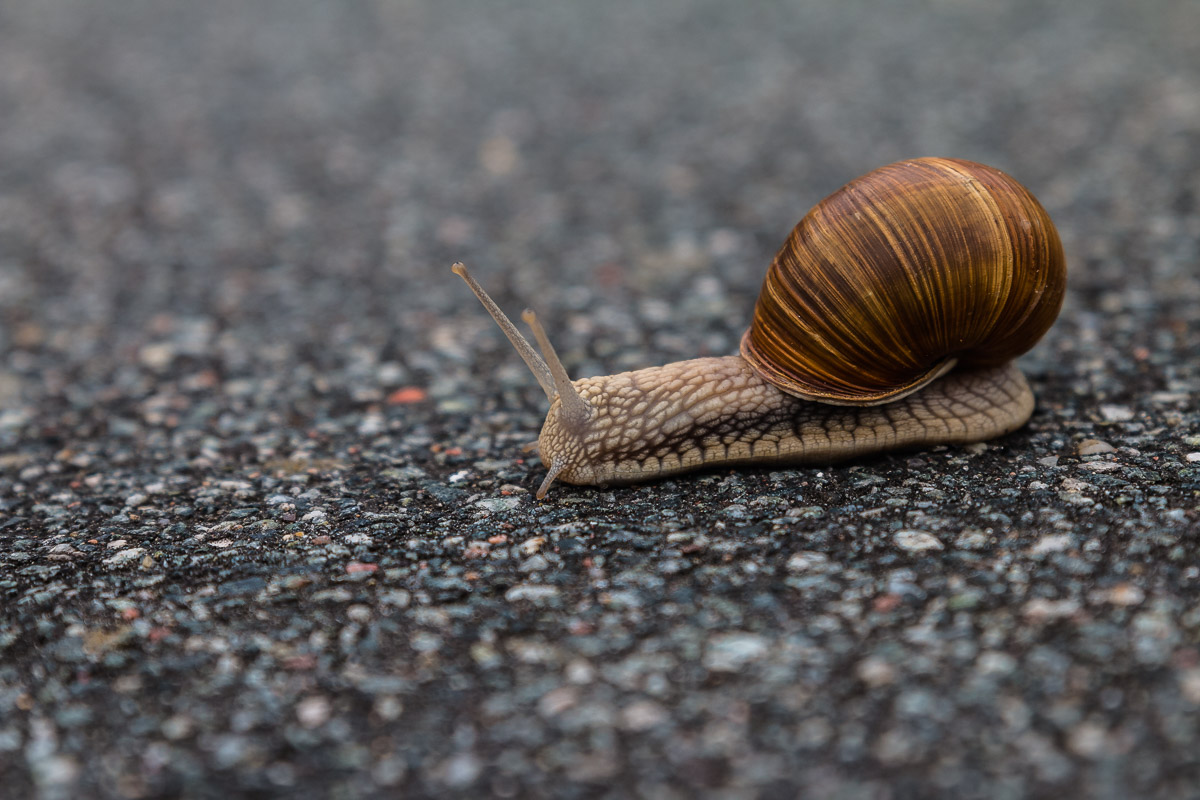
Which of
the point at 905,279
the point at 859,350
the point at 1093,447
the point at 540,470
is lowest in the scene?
the point at 1093,447

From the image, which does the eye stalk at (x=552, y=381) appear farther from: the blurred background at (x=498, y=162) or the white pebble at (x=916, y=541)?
the white pebble at (x=916, y=541)

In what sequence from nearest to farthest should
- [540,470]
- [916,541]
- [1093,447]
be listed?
[916,541] < [1093,447] < [540,470]

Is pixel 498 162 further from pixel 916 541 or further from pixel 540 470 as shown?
pixel 916 541

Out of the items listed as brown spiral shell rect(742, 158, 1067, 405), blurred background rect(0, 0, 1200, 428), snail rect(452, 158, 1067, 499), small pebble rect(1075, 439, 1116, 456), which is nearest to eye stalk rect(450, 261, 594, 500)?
snail rect(452, 158, 1067, 499)

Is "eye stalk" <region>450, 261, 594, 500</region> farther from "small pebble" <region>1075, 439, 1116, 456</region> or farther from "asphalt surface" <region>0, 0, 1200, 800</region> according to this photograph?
"small pebble" <region>1075, 439, 1116, 456</region>

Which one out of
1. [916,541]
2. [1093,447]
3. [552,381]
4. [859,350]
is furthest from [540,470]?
[1093,447]

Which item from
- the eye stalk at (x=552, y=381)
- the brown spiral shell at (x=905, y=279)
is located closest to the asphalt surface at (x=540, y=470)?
the eye stalk at (x=552, y=381)

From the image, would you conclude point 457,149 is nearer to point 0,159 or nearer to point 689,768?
point 0,159
